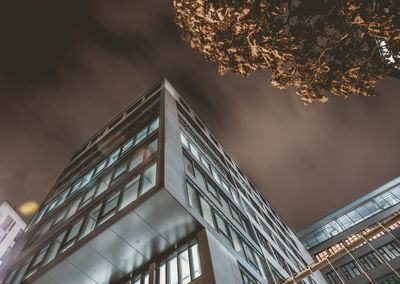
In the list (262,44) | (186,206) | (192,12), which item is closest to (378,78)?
(262,44)

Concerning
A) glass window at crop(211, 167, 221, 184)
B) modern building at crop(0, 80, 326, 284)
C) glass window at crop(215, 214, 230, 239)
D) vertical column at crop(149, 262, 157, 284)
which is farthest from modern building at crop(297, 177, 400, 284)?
vertical column at crop(149, 262, 157, 284)

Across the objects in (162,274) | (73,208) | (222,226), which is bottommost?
(162,274)

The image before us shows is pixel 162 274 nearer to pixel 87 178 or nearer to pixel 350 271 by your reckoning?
pixel 87 178

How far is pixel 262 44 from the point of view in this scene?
7.59 m

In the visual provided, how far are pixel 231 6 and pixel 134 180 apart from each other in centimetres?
865

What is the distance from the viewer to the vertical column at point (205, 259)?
8.30 metres

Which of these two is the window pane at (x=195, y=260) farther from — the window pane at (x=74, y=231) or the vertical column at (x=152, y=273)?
the window pane at (x=74, y=231)

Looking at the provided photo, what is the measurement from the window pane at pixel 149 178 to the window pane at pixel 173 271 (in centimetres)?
297

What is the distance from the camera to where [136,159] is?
48.1 feet

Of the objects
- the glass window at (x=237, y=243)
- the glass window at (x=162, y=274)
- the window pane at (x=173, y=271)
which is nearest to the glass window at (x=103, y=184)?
the glass window at (x=162, y=274)

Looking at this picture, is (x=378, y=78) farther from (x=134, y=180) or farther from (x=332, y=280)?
(x=332, y=280)

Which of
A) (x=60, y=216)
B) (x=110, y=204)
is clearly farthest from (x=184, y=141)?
(x=60, y=216)

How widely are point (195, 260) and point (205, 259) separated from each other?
2.13ft

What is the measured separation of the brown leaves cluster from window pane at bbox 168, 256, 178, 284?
7.59m
